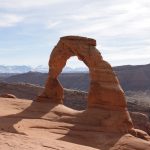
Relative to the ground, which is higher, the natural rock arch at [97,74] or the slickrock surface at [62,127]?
the natural rock arch at [97,74]

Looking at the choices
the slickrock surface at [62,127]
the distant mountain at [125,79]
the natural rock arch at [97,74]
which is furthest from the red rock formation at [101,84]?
the distant mountain at [125,79]

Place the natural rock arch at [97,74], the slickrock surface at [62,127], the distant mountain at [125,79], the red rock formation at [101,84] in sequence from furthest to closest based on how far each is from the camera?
1. the distant mountain at [125,79]
2. the natural rock arch at [97,74]
3. the red rock formation at [101,84]
4. the slickrock surface at [62,127]

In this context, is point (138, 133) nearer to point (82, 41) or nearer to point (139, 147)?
point (139, 147)

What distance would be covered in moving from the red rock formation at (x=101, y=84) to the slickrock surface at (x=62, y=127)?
20.9 inches

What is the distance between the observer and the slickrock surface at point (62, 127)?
58.9ft

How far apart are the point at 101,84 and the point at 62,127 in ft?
10.7

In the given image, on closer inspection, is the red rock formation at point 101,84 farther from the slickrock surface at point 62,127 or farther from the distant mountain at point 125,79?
the distant mountain at point 125,79

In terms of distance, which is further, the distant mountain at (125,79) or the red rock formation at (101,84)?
the distant mountain at (125,79)

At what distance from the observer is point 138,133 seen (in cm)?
2094

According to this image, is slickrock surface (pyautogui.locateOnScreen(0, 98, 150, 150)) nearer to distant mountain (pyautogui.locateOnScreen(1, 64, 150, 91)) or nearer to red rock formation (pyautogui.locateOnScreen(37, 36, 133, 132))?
red rock formation (pyautogui.locateOnScreen(37, 36, 133, 132))

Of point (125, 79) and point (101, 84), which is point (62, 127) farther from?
point (125, 79)

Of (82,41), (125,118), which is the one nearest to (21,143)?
(125,118)

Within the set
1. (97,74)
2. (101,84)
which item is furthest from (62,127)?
(97,74)

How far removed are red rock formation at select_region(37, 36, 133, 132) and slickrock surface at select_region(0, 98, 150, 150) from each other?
531 mm
